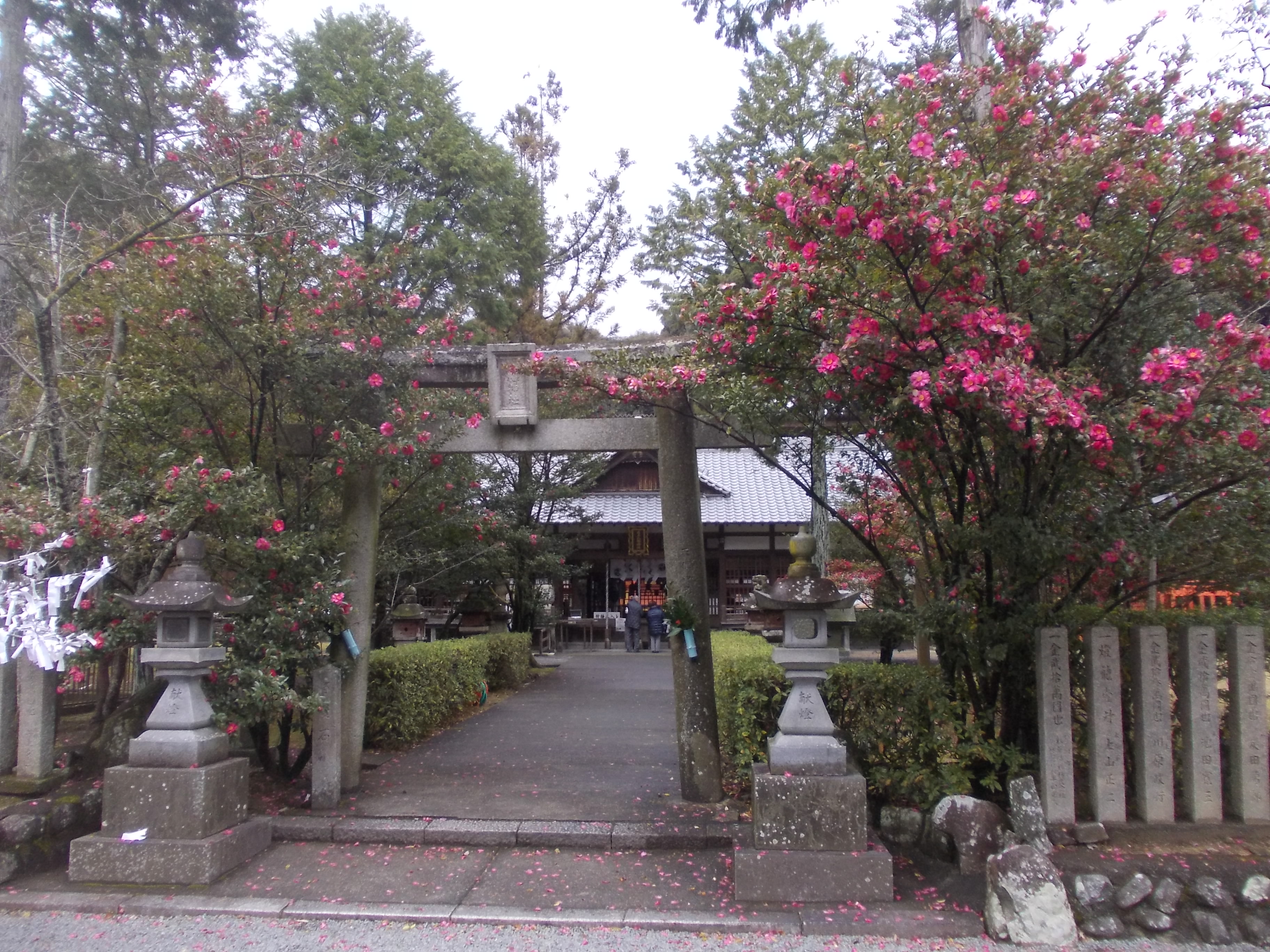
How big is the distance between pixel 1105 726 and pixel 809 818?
1848 mm

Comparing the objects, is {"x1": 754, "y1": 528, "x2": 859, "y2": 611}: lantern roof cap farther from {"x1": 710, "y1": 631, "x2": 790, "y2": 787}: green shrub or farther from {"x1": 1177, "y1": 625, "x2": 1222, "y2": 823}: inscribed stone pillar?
{"x1": 1177, "y1": 625, "x2": 1222, "y2": 823}: inscribed stone pillar

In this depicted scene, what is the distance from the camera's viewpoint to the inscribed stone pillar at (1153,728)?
16.2 ft

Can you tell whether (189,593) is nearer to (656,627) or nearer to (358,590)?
(358,590)

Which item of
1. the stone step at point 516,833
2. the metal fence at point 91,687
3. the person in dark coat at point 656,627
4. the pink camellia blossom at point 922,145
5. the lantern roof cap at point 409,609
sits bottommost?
the person in dark coat at point 656,627

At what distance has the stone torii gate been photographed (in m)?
6.45

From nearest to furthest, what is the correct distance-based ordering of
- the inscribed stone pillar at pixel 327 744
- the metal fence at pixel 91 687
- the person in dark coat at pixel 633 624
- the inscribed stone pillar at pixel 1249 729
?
the inscribed stone pillar at pixel 1249 729, the inscribed stone pillar at pixel 327 744, the metal fence at pixel 91 687, the person in dark coat at pixel 633 624

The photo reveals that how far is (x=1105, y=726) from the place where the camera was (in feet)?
16.4

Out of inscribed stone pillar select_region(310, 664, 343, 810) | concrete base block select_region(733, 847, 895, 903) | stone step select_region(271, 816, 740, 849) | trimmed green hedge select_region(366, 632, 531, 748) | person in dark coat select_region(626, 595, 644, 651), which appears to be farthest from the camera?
person in dark coat select_region(626, 595, 644, 651)

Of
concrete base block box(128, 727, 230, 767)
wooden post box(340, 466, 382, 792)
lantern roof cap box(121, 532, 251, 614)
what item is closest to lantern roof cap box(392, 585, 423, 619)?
wooden post box(340, 466, 382, 792)

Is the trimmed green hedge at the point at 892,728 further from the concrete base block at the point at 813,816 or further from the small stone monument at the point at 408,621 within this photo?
the small stone monument at the point at 408,621

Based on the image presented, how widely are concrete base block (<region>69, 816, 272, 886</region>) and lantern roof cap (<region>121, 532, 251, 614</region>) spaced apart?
1388mm

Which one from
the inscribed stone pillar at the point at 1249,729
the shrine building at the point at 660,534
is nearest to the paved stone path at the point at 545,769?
the inscribed stone pillar at the point at 1249,729

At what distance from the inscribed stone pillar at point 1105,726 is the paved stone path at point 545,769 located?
257cm

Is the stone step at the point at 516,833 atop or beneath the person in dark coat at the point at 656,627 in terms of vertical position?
atop
